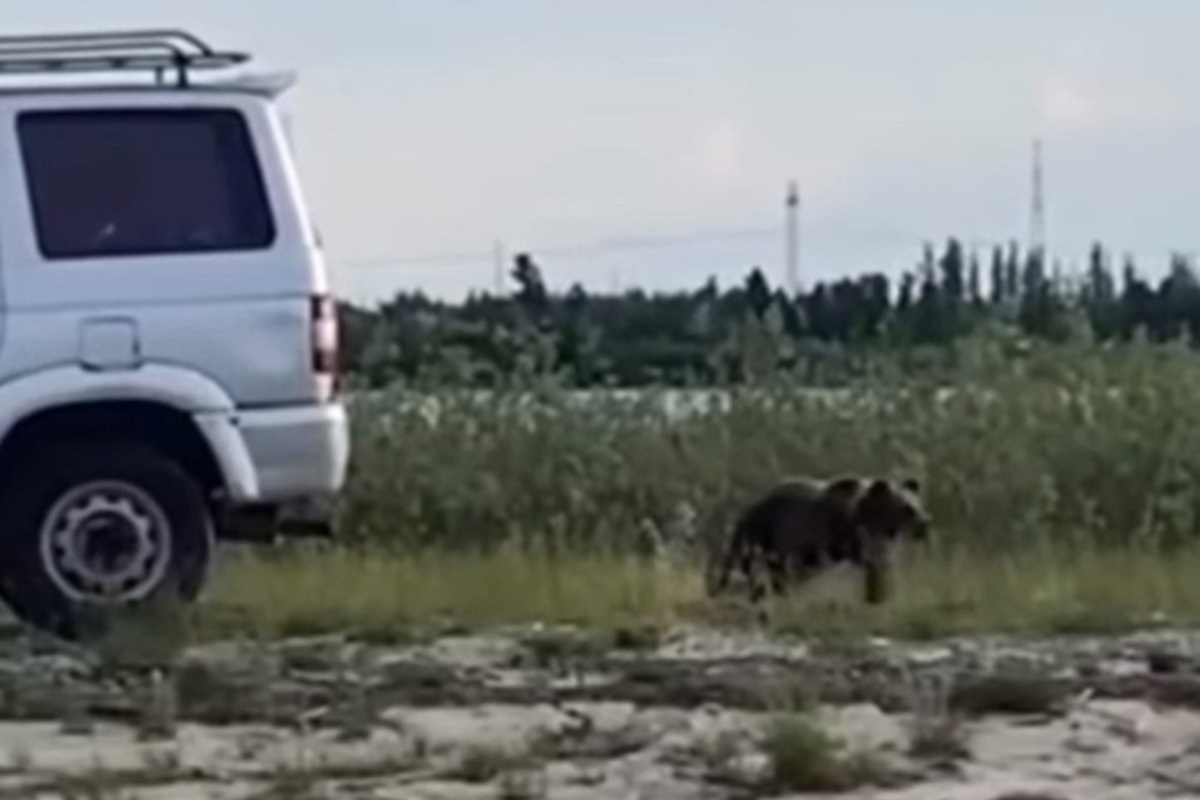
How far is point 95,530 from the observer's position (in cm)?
1262

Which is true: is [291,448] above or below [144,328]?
below

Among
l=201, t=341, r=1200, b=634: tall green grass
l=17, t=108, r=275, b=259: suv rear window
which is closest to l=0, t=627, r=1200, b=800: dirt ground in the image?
l=17, t=108, r=275, b=259: suv rear window

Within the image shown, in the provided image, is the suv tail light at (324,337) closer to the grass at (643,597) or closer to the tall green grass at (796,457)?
the grass at (643,597)

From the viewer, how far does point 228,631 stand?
1320 cm

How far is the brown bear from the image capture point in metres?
15.5

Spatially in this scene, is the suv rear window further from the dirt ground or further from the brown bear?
the brown bear

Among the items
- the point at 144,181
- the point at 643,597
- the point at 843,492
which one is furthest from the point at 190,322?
the point at 843,492

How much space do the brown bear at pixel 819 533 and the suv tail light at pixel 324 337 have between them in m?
3.01

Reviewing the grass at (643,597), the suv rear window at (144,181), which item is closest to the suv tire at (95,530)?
the grass at (643,597)

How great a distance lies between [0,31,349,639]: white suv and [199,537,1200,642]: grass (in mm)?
755

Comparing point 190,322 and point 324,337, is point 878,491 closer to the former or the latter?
point 324,337

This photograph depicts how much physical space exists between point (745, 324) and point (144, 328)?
29.0 feet

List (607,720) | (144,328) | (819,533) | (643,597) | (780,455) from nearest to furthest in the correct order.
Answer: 1. (607,720)
2. (144,328)
3. (643,597)
4. (819,533)
5. (780,455)

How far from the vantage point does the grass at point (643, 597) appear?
44.5ft
